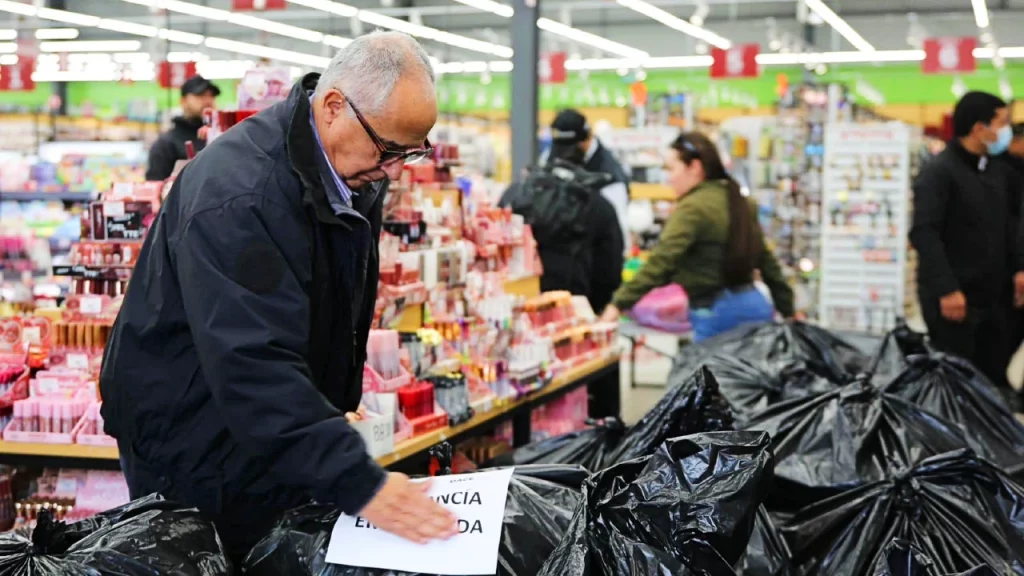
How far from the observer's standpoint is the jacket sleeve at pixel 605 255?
6039mm

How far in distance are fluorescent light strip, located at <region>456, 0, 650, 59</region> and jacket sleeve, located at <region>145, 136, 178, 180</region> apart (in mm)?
8054

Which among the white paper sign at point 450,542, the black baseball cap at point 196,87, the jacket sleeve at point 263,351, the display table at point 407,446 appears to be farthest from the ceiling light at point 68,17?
the white paper sign at point 450,542

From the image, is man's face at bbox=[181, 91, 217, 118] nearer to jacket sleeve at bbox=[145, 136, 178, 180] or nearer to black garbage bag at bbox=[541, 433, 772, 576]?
jacket sleeve at bbox=[145, 136, 178, 180]

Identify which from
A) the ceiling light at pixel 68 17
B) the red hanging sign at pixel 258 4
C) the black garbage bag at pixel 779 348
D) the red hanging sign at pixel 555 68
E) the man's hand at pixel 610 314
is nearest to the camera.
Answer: the black garbage bag at pixel 779 348

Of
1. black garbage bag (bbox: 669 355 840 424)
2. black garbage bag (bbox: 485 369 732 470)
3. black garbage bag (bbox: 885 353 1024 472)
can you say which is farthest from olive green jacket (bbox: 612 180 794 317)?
black garbage bag (bbox: 485 369 732 470)

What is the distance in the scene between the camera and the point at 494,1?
49.5 feet

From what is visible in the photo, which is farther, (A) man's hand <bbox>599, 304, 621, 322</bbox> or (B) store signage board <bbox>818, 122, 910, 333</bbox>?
(B) store signage board <bbox>818, 122, 910, 333</bbox>

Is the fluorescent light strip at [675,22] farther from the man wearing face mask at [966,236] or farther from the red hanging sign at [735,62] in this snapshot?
the man wearing face mask at [966,236]

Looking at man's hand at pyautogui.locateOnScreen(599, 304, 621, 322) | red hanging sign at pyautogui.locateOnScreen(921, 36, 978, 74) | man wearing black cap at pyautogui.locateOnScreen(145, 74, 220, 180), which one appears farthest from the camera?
red hanging sign at pyautogui.locateOnScreen(921, 36, 978, 74)

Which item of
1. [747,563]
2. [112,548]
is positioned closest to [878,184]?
[747,563]

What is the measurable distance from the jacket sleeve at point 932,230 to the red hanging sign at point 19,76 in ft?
33.0

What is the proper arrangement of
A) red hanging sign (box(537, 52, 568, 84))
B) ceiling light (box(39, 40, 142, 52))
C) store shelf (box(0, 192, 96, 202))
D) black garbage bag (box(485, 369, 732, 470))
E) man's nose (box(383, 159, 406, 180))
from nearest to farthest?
man's nose (box(383, 159, 406, 180)), black garbage bag (box(485, 369, 732, 470)), store shelf (box(0, 192, 96, 202)), ceiling light (box(39, 40, 142, 52)), red hanging sign (box(537, 52, 568, 84))

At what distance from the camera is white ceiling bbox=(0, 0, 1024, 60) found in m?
17.9

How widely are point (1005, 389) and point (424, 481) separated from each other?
14.8ft
